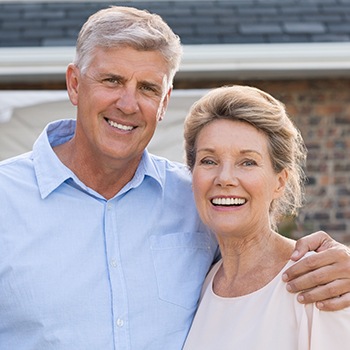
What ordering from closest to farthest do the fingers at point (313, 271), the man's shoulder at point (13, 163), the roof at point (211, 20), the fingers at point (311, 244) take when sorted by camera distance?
1. the fingers at point (313, 271)
2. the fingers at point (311, 244)
3. the man's shoulder at point (13, 163)
4. the roof at point (211, 20)

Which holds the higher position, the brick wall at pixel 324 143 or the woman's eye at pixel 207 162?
the woman's eye at pixel 207 162

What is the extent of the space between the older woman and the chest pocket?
0.27 ft

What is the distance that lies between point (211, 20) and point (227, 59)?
0.59 meters

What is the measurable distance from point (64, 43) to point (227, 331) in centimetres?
423

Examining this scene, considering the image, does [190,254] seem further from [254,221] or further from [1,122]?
[1,122]

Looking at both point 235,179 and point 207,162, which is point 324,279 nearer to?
point 235,179

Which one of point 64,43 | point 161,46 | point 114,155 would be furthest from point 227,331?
point 64,43

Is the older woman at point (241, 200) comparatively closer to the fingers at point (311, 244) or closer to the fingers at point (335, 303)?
the fingers at point (311, 244)

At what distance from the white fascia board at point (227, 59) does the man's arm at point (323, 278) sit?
3922mm

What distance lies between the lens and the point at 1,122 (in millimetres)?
6734

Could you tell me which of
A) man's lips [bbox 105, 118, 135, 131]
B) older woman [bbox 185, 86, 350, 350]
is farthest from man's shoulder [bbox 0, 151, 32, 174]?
older woman [bbox 185, 86, 350, 350]

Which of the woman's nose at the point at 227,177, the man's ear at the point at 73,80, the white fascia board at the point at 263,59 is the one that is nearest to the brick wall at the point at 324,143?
the white fascia board at the point at 263,59

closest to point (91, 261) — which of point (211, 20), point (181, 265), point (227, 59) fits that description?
point (181, 265)

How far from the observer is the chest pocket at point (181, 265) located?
3.47 metres
